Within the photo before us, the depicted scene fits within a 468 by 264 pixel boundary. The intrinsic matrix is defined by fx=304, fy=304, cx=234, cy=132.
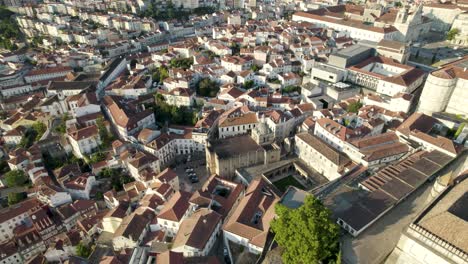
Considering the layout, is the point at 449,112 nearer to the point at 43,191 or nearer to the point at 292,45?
the point at 292,45

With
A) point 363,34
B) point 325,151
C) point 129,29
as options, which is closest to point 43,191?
point 325,151

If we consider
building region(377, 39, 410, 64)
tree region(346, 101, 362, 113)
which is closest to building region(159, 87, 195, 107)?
tree region(346, 101, 362, 113)

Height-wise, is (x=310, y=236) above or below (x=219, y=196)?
above

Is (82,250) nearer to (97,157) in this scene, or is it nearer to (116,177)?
(116,177)

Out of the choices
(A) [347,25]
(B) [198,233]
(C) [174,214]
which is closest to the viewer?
(B) [198,233]

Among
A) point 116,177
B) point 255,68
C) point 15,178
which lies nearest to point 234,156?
point 116,177

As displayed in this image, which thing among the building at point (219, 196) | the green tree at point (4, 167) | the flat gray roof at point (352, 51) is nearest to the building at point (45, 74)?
the green tree at point (4, 167)
